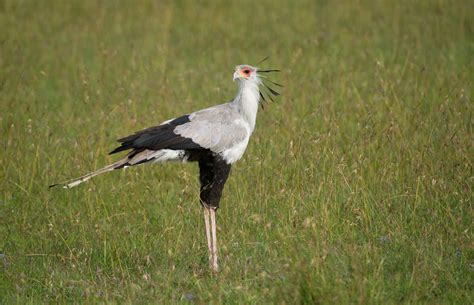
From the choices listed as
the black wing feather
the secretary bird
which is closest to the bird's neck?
the secretary bird

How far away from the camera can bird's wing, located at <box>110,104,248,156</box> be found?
5586mm

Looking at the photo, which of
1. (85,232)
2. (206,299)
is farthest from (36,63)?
(206,299)

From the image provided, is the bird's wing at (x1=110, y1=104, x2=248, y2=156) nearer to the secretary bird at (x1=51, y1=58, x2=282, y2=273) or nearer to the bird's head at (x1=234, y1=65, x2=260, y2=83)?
the secretary bird at (x1=51, y1=58, x2=282, y2=273)

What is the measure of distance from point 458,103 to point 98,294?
4.16m

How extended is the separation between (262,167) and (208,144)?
1.21m

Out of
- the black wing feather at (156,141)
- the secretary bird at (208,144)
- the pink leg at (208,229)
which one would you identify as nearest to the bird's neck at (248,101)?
the secretary bird at (208,144)

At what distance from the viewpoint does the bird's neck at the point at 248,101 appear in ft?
19.6

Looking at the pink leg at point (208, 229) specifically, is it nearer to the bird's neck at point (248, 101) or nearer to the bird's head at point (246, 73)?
the bird's neck at point (248, 101)

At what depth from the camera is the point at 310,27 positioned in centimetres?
1145

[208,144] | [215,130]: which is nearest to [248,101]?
[215,130]

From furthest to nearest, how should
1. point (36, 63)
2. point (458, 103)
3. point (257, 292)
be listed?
point (36, 63), point (458, 103), point (257, 292)

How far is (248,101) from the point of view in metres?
6.01

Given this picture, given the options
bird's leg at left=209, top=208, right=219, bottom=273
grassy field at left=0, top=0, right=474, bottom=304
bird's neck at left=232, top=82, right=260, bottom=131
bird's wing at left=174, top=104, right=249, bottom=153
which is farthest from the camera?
bird's neck at left=232, top=82, right=260, bottom=131

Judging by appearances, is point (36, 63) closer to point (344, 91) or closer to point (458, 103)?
point (344, 91)
